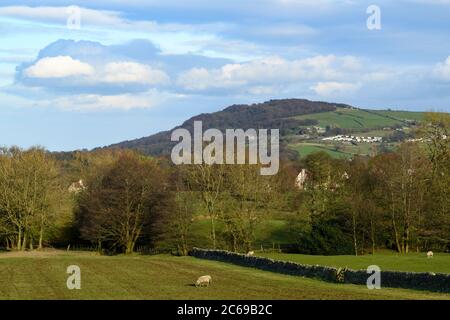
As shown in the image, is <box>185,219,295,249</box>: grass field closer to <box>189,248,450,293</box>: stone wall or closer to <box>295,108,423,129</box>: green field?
<box>189,248,450,293</box>: stone wall

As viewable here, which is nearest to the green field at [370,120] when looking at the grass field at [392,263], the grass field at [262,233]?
the grass field at [262,233]

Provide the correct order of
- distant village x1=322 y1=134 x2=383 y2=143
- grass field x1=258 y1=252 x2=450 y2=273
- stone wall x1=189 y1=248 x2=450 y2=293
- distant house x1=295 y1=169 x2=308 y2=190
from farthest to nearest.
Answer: distant village x1=322 y1=134 x2=383 y2=143, distant house x1=295 y1=169 x2=308 y2=190, grass field x1=258 y1=252 x2=450 y2=273, stone wall x1=189 y1=248 x2=450 y2=293

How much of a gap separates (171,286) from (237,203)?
35756 mm

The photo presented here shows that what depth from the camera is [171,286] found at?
32.4 m

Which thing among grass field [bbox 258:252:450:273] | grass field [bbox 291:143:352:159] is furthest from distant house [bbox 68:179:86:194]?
grass field [bbox 291:143:352:159]

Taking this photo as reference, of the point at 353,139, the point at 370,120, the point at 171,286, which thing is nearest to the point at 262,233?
the point at 171,286

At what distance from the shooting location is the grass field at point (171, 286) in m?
28.2

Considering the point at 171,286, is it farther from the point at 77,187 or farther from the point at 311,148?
the point at 311,148

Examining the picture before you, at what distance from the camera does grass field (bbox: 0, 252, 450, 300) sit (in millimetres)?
28203

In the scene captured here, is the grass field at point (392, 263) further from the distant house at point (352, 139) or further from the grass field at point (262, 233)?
the distant house at point (352, 139)

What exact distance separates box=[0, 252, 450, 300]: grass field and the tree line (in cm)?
2275

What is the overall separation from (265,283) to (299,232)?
36053mm

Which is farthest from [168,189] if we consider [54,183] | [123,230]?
[54,183]

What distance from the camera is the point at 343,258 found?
52250mm
